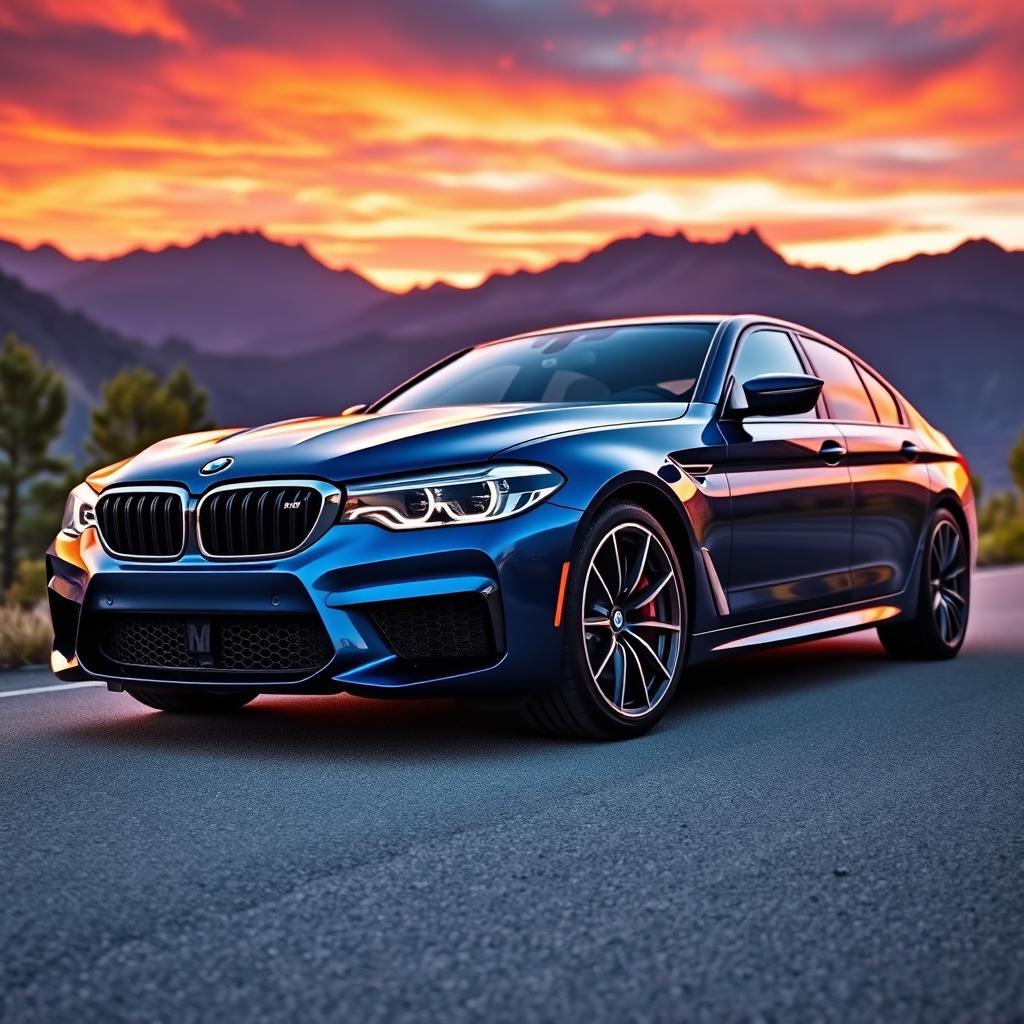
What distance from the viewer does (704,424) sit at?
20.2 feet

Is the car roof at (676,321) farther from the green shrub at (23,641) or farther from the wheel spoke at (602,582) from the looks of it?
the green shrub at (23,641)

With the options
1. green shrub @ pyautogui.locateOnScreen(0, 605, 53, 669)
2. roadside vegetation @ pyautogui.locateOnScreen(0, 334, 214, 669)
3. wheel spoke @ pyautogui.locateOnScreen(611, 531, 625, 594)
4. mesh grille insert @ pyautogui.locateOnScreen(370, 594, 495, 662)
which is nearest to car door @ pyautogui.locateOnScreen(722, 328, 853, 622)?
wheel spoke @ pyautogui.locateOnScreen(611, 531, 625, 594)

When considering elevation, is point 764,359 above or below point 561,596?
above

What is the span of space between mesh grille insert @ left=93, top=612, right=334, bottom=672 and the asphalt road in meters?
0.32

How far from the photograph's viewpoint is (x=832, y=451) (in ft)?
23.4

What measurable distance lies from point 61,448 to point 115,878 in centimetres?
18549

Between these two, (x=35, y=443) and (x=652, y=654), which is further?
(x=35, y=443)

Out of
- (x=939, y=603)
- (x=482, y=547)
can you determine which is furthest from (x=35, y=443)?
(x=482, y=547)

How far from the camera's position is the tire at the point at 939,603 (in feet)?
26.5

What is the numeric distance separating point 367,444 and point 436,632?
2.41 feet

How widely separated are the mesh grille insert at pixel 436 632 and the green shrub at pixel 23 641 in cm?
435

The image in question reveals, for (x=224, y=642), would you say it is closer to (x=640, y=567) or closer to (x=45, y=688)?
(x=640, y=567)

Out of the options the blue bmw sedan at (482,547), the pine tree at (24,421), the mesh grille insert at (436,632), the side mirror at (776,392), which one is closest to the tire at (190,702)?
the blue bmw sedan at (482,547)

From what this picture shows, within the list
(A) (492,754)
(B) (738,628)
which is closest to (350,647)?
(A) (492,754)
